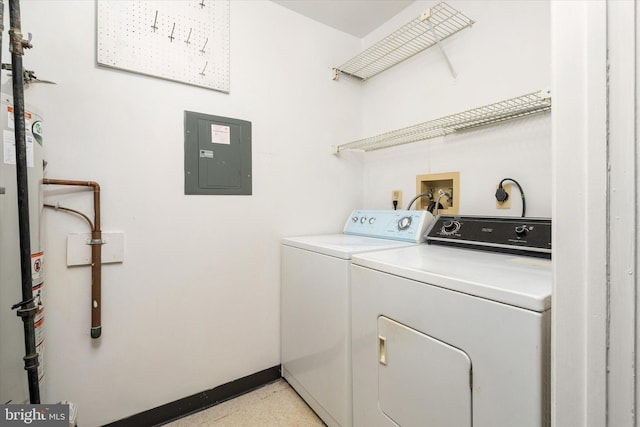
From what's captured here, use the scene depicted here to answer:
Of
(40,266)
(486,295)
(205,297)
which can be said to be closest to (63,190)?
(40,266)

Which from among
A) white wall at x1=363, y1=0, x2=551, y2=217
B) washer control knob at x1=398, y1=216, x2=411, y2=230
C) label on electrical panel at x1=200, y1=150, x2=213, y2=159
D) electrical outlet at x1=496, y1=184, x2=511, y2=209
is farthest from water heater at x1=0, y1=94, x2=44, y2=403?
electrical outlet at x1=496, y1=184, x2=511, y2=209

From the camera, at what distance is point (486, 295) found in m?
0.81

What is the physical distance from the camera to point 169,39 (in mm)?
1576

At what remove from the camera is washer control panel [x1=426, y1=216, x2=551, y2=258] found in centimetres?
121

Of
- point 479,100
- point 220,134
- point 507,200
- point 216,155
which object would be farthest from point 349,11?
point 507,200

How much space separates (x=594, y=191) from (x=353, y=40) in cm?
237

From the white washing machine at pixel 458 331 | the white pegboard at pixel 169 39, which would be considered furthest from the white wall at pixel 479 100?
the white pegboard at pixel 169 39

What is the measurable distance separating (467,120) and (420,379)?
1313mm

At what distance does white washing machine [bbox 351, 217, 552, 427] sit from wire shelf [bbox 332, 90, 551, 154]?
1.77ft

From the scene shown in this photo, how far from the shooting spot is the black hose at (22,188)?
0.98m

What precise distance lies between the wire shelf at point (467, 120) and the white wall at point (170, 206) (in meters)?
0.41

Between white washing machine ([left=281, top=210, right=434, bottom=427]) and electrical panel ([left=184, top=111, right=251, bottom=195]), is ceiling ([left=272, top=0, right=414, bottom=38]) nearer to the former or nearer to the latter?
electrical panel ([left=184, top=111, right=251, bottom=195])

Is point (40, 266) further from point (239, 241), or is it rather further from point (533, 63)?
point (533, 63)

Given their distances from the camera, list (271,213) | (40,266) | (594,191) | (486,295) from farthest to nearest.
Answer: (271,213) → (40,266) → (486,295) → (594,191)
